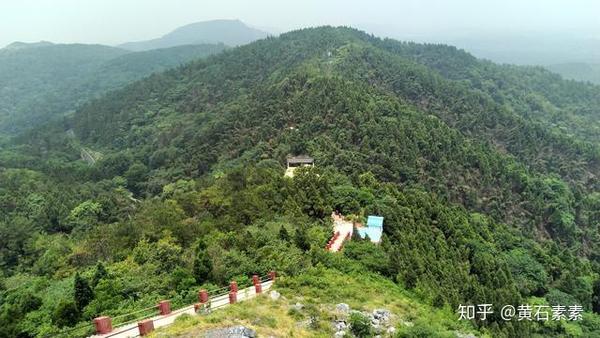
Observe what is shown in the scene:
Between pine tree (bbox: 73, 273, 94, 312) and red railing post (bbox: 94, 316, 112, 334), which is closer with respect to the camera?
red railing post (bbox: 94, 316, 112, 334)

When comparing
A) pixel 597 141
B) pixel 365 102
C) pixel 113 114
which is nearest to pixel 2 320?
pixel 365 102

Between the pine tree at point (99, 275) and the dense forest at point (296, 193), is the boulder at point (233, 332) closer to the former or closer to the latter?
the dense forest at point (296, 193)

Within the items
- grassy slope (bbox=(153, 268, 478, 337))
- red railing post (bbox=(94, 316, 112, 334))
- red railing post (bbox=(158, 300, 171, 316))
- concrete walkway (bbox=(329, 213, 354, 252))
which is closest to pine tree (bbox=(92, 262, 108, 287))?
red railing post (bbox=(158, 300, 171, 316))

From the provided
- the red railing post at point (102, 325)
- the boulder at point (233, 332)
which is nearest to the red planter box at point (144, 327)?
the red railing post at point (102, 325)

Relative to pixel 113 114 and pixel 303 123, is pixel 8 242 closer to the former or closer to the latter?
pixel 303 123

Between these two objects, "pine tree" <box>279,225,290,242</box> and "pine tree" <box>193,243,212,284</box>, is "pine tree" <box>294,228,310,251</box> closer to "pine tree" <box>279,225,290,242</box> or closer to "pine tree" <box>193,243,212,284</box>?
"pine tree" <box>279,225,290,242</box>
